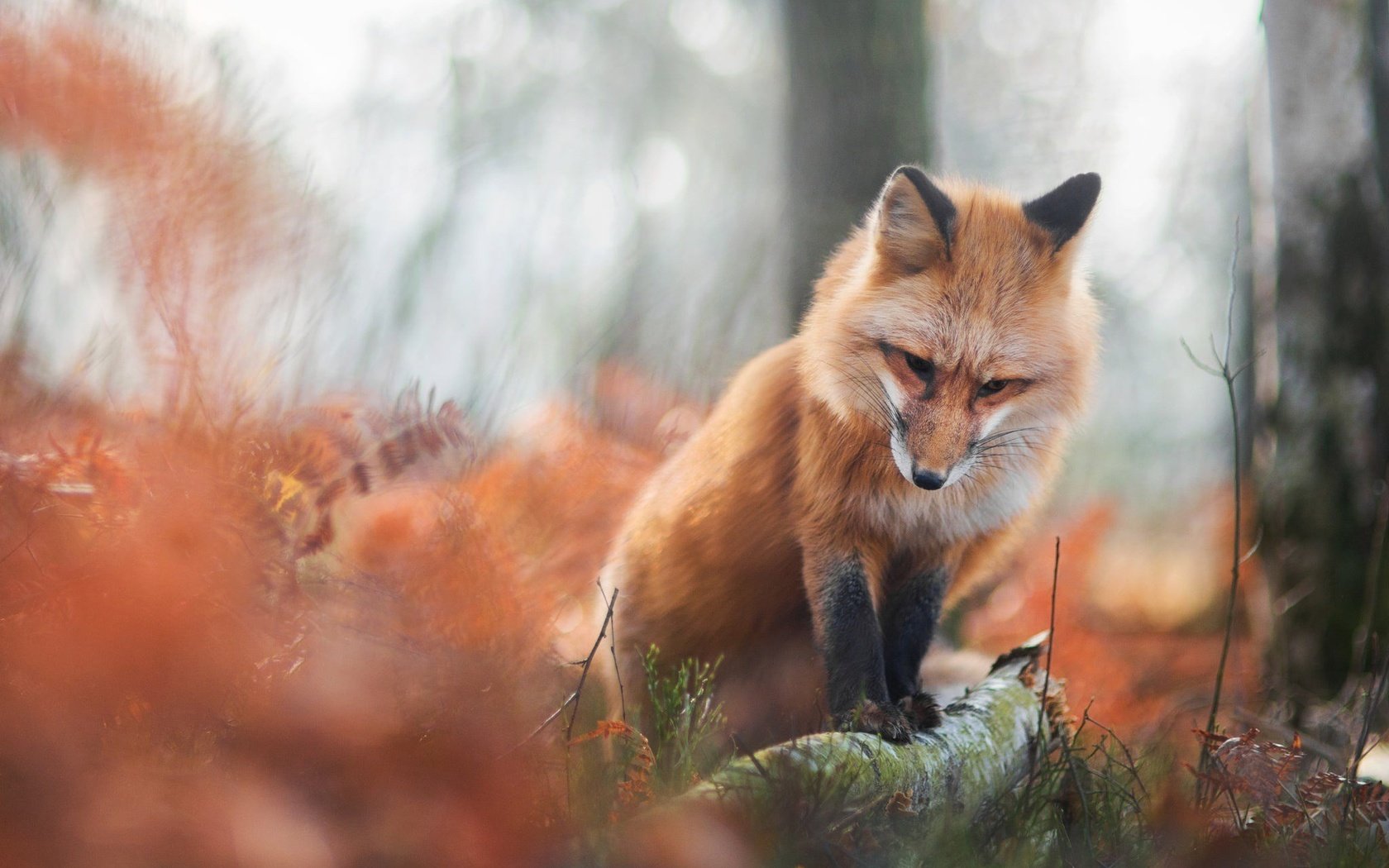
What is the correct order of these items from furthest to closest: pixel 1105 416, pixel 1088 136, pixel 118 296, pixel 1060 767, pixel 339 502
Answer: pixel 1105 416, pixel 1088 136, pixel 1060 767, pixel 339 502, pixel 118 296

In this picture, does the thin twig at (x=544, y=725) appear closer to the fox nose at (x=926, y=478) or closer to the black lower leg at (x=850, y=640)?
the black lower leg at (x=850, y=640)

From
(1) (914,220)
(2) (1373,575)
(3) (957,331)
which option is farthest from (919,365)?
(2) (1373,575)

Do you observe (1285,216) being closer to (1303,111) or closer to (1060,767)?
(1303,111)

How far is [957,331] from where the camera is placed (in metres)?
2.69

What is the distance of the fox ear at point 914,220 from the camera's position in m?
2.77

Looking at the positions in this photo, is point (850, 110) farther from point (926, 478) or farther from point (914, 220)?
point (926, 478)

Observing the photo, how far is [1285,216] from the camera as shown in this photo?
5.02 m

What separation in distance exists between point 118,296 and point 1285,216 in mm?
5617

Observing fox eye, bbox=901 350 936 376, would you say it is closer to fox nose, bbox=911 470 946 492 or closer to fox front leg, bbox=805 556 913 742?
fox nose, bbox=911 470 946 492

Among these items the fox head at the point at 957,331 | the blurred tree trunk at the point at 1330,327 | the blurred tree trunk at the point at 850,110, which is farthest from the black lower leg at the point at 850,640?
the blurred tree trunk at the point at 1330,327

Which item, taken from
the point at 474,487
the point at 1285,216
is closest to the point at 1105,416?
the point at 1285,216

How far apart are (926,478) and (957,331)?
1.63 ft

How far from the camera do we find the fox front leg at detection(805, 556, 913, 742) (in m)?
2.76

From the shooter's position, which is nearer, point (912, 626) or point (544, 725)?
point (544, 725)
